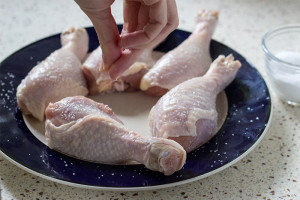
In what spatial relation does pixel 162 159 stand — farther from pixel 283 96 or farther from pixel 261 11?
pixel 261 11

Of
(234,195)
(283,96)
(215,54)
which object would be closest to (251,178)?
(234,195)

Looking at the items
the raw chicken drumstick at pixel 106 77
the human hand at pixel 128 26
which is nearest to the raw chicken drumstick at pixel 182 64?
the raw chicken drumstick at pixel 106 77

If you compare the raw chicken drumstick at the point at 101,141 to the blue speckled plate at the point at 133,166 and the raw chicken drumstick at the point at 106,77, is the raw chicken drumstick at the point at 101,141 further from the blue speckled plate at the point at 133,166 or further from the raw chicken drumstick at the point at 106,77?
the raw chicken drumstick at the point at 106,77

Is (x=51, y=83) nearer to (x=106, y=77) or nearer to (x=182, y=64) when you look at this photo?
(x=106, y=77)

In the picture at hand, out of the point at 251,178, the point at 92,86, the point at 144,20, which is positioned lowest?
the point at 251,178

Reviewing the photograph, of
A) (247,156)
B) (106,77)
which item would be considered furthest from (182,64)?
(247,156)
